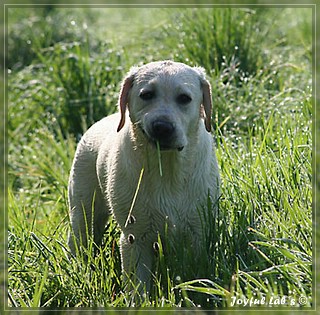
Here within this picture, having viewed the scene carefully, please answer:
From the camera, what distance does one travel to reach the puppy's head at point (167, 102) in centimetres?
427

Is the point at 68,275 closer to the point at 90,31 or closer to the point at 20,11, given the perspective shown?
the point at 90,31

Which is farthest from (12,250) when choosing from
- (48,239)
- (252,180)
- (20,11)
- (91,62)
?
(20,11)

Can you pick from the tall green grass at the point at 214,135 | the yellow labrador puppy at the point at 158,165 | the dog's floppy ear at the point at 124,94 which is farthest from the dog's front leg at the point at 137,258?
the dog's floppy ear at the point at 124,94

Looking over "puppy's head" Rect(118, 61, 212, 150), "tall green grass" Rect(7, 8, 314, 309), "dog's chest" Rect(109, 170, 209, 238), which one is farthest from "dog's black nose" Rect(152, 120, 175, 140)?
"tall green grass" Rect(7, 8, 314, 309)

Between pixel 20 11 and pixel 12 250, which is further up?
pixel 20 11

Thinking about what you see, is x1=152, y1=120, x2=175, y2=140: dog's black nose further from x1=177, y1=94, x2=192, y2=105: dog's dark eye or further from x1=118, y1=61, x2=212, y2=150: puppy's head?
x1=177, y1=94, x2=192, y2=105: dog's dark eye

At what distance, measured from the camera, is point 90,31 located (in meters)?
9.02

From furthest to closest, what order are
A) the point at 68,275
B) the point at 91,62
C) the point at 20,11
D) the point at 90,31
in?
the point at 20,11 → the point at 90,31 → the point at 91,62 → the point at 68,275

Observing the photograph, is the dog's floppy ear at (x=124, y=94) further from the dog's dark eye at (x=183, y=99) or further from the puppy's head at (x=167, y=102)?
the dog's dark eye at (x=183, y=99)

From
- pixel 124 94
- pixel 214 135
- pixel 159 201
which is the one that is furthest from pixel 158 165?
pixel 214 135

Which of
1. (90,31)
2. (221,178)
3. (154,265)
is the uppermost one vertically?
(90,31)

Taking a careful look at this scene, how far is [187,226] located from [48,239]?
860 mm

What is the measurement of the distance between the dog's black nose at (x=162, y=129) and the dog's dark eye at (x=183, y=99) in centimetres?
25

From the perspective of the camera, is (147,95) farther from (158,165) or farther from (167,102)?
(158,165)
